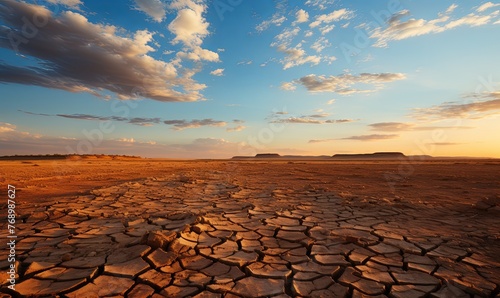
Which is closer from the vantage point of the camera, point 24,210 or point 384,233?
point 384,233

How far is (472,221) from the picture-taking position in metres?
3.84

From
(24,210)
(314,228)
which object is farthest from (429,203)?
(24,210)

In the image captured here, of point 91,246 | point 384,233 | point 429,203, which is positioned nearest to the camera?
point 91,246

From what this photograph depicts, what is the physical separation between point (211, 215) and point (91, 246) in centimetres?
173

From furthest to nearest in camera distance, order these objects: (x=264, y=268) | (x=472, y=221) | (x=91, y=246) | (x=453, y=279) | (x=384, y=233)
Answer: (x=472, y=221), (x=384, y=233), (x=91, y=246), (x=264, y=268), (x=453, y=279)

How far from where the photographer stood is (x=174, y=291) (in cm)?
196

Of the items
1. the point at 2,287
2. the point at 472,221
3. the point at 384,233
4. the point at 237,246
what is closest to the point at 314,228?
the point at 384,233

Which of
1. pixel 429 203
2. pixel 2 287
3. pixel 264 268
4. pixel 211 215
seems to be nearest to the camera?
pixel 2 287

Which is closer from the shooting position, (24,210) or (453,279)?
(453,279)

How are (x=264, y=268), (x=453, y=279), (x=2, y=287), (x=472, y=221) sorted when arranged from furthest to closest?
(x=472, y=221) < (x=264, y=268) < (x=453, y=279) < (x=2, y=287)

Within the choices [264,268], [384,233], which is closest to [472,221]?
[384,233]

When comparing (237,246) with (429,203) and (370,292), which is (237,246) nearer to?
(370,292)

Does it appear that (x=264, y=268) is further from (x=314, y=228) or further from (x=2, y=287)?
(x=2, y=287)

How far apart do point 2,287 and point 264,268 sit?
79.9 inches
